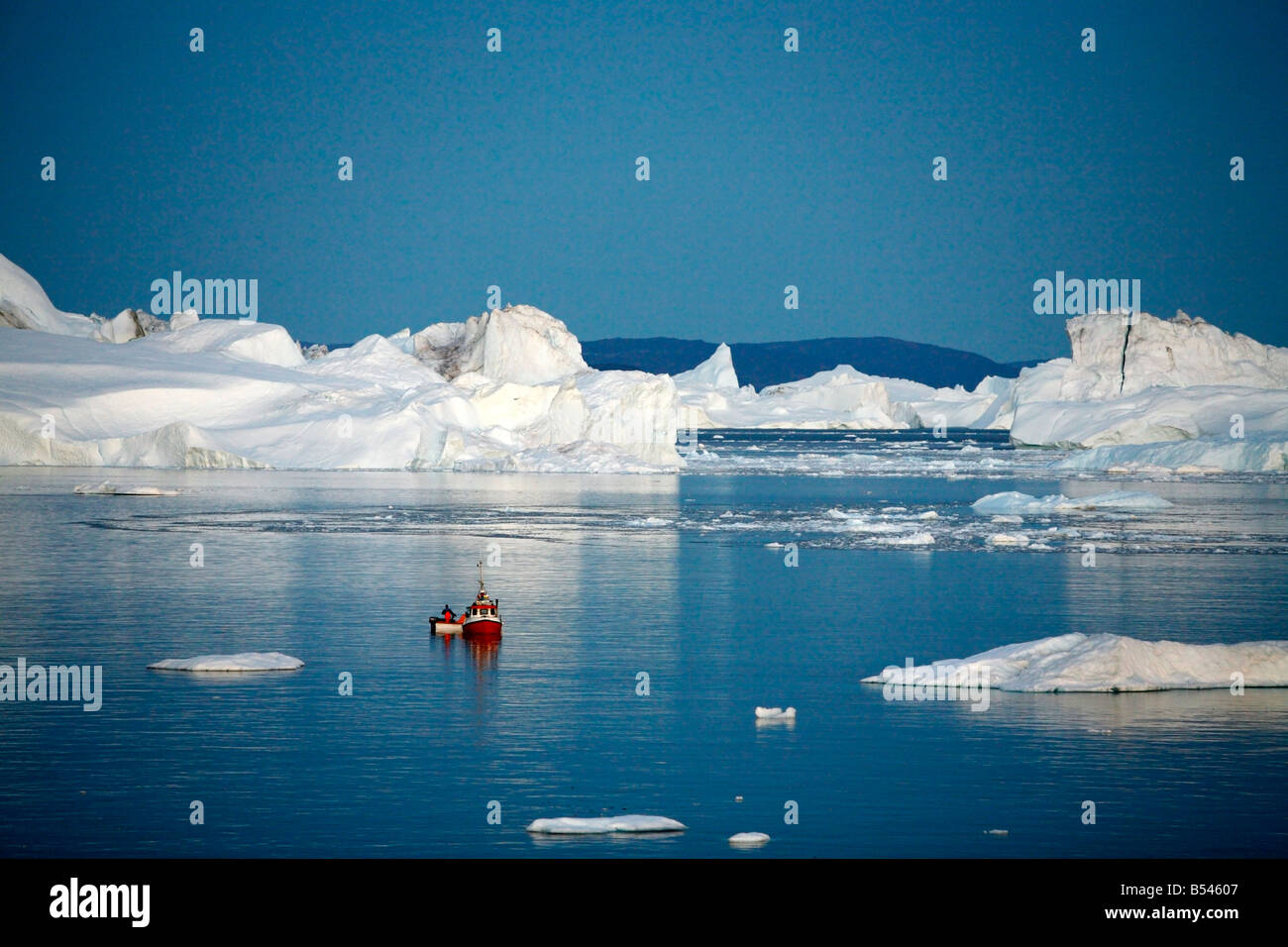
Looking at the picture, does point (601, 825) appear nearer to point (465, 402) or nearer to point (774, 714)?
point (774, 714)

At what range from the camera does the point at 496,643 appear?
61.5ft

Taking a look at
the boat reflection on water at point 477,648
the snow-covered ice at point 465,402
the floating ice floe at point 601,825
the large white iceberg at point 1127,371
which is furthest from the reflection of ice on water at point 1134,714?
the large white iceberg at point 1127,371

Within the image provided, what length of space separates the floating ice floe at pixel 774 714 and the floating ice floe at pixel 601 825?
3971 millimetres

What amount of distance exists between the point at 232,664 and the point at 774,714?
6497 mm

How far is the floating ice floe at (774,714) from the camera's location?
1429 cm

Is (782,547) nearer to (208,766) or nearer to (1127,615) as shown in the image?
(1127,615)

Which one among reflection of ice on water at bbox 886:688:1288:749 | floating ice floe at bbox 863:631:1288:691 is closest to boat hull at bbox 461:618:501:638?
floating ice floe at bbox 863:631:1288:691

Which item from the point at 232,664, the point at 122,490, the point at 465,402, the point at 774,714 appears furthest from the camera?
the point at 465,402

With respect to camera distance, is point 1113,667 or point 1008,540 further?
point 1008,540

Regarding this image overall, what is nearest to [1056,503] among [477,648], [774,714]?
[477,648]

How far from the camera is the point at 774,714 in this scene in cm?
1436

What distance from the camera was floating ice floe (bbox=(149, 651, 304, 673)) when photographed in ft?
54.2

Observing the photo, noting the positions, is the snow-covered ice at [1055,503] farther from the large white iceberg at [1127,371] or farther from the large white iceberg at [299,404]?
the large white iceberg at [1127,371]
